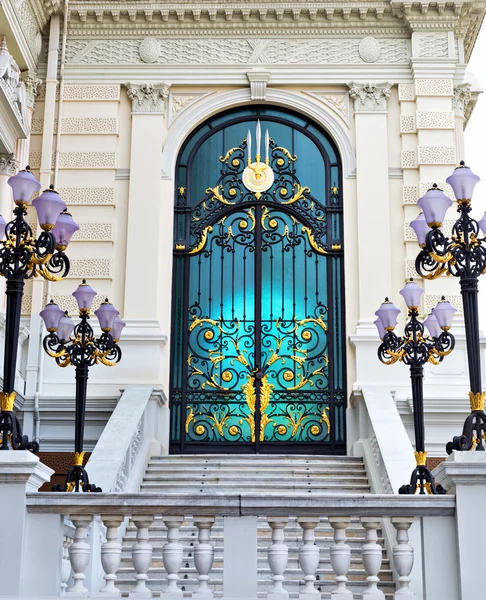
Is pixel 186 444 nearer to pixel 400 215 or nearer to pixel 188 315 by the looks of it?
pixel 188 315

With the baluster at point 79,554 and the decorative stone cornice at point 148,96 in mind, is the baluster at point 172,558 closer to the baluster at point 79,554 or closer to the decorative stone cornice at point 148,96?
the baluster at point 79,554

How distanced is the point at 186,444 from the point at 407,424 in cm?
326

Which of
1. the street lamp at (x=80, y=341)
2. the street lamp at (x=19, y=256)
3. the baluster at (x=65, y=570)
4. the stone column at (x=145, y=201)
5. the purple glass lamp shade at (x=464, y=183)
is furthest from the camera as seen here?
the stone column at (x=145, y=201)

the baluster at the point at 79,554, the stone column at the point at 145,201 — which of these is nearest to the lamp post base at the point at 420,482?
the baluster at the point at 79,554

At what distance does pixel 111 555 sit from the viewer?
24.8 ft

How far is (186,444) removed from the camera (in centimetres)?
1602

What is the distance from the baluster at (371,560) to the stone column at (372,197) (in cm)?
846

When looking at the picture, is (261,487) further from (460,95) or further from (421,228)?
(460,95)

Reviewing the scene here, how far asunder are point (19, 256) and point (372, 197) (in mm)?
8413

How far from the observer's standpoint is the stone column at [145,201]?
16.2 metres

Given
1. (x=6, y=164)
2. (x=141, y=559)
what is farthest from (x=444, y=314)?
(x=6, y=164)

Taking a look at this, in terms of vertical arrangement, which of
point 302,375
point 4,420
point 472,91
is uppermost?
point 472,91

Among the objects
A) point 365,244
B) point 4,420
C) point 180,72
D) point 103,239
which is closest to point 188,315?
point 103,239

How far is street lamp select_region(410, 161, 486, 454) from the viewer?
27.0 ft
